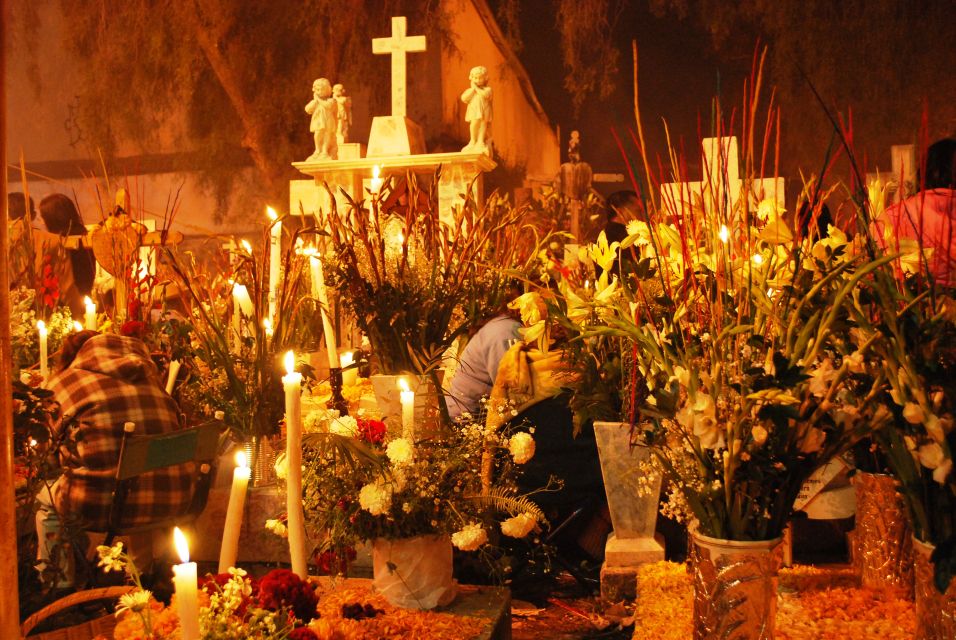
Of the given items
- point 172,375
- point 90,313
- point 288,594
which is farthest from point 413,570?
point 90,313

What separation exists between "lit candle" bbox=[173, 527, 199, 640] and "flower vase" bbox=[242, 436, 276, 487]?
1.55 metres

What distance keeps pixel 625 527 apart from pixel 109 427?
141cm


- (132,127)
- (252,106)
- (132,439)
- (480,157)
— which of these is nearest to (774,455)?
(132,439)

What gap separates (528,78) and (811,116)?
2005 millimetres

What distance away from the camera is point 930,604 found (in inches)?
48.9

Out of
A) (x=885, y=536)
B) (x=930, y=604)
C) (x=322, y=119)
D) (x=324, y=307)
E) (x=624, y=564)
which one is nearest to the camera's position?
(x=930, y=604)

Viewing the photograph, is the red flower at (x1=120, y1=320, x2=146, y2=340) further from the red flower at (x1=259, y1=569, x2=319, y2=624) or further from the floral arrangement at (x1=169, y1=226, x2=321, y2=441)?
the red flower at (x1=259, y1=569, x2=319, y2=624)

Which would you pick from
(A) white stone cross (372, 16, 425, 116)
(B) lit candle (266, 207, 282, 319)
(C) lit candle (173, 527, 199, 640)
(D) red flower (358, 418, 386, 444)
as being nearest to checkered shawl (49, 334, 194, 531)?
(B) lit candle (266, 207, 282, 319)

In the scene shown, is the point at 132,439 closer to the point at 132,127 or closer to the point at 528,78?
the point at 528,78

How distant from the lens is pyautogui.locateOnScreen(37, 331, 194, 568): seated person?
94.7 inches

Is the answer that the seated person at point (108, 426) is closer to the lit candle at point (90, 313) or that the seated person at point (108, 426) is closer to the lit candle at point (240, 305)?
the lit candle at point (240, 305)

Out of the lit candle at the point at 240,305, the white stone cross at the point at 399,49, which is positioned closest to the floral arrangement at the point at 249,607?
the lit candle at the point at 240,305

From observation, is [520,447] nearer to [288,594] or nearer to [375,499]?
[375,499]

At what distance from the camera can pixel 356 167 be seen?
19.2 ft
